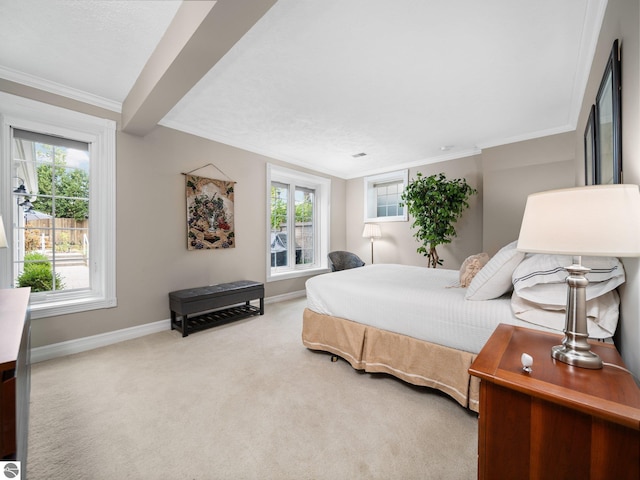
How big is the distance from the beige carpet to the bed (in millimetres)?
183

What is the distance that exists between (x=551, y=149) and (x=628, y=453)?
3.91 m

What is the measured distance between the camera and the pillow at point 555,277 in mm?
1202

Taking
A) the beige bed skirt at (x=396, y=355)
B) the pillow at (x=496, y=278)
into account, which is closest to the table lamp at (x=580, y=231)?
the pillow at (x=496, y=278)

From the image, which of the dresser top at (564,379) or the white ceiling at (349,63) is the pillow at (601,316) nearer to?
the dresser top at (564,379)

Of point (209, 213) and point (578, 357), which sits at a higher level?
point (209, 213)

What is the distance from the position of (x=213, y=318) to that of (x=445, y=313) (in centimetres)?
276

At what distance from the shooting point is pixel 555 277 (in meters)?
1.40

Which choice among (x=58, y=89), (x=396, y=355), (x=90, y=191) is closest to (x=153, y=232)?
(x=90, y=191)

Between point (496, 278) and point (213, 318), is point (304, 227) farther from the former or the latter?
point (496, 278)

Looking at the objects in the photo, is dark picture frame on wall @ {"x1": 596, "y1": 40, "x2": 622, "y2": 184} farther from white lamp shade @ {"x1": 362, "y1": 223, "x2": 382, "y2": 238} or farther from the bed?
white lamp shade @ {"x1": 362, "y1": 223, "x2": 382, "y2": 238}

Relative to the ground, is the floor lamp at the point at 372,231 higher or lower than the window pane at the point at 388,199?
lower

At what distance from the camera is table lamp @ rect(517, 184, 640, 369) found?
822 millimetres

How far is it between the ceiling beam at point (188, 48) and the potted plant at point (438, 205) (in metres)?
3.32

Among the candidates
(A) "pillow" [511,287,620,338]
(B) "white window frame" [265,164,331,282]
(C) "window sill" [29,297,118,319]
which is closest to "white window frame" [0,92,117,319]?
(C) "window sill" [29,297,118,319]
